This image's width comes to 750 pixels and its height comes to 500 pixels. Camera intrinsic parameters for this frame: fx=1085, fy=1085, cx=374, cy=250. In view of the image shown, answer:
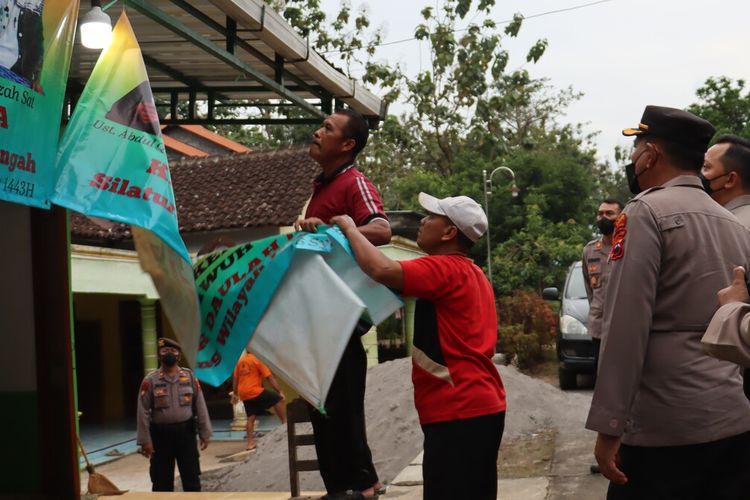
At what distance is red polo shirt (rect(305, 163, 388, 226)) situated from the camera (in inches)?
195

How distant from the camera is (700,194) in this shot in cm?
382

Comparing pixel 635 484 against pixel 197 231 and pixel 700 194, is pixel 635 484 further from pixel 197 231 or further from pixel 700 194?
pixel 197 231

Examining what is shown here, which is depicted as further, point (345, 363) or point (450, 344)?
point (345, 363)

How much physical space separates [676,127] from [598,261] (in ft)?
16.3

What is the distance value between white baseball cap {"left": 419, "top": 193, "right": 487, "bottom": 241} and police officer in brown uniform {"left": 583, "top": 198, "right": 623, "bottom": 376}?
3775 millimetres

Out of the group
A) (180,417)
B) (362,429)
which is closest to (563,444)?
(180,417)

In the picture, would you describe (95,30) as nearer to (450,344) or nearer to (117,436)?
(450,344)

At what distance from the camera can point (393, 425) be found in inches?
522

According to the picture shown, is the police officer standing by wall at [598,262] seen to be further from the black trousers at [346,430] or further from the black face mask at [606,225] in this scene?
the black trousers at [346,430]

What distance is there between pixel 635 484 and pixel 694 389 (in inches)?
15.1

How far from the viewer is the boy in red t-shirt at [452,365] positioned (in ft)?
14.7

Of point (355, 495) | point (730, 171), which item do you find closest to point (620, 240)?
point (730, 171)

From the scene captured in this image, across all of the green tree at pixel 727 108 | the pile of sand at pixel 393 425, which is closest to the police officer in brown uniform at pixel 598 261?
the pile of sand at pixel 393 425

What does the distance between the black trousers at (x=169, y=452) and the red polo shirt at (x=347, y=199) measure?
7558 mm
